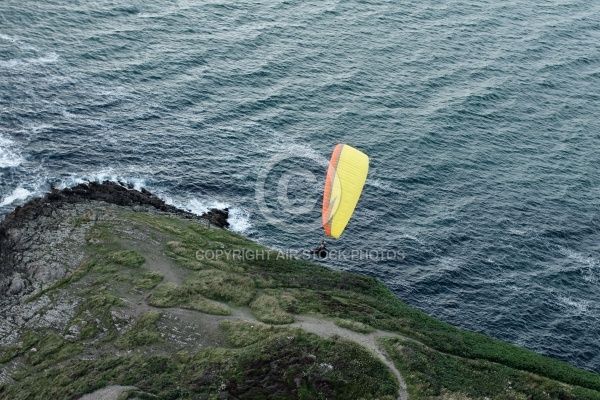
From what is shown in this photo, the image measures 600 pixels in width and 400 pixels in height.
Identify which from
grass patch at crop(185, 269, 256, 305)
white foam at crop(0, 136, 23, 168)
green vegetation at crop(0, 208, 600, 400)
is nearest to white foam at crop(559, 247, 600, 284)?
green vegetation at crop(0, 208, 600, 400)

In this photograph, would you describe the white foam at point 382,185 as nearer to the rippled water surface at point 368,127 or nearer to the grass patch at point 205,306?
the rippled water surface at point 368,127

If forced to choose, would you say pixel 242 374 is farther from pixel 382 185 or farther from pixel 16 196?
pixel 382 185

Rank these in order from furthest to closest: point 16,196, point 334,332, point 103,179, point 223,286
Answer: point 103,179 → point 16,196 → point 223,286 → point 334,332

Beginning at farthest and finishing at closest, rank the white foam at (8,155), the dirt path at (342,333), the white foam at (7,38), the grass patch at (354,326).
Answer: the white foam at (7,38)
the white foam at (8,155)
the grass patch at (354,326)
the dirt path at (342,333)

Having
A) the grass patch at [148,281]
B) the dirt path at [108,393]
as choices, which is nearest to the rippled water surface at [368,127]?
the grass patch at [148,281]

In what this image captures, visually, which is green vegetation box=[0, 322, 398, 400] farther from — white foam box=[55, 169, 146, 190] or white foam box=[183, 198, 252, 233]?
white foam box=[55, 169, 146, 190]

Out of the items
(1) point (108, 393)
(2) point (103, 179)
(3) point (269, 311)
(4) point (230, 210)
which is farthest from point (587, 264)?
(2) point (103, 179)
